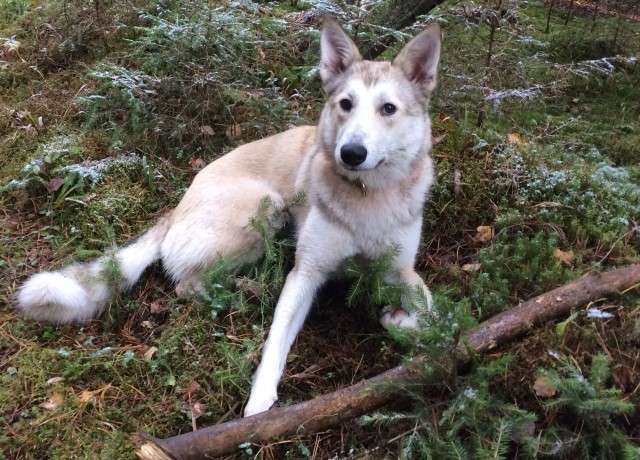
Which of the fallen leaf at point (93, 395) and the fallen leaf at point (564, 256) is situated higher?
the fallen leaf at point (564, 256)

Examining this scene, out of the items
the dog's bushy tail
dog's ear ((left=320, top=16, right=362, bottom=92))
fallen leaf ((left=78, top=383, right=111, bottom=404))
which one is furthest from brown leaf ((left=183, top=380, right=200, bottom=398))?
dog's ear ((left=320, top=16, right=362, bottom=92))

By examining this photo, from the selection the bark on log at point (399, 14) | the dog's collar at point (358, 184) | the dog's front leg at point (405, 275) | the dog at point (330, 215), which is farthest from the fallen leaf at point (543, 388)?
the bark on log at point (399, 14)


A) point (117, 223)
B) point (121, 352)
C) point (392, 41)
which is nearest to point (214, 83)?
point (117, 223)

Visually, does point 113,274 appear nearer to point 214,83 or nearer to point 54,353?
point 54,353

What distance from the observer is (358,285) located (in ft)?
Result: 10.1

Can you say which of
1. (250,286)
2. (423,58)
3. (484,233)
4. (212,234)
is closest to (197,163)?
(212,234)

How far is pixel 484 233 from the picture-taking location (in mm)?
3822

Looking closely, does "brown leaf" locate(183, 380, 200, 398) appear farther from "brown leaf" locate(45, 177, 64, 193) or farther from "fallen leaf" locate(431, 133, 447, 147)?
"fallen leaf" locate(431, 133, 447, 147)

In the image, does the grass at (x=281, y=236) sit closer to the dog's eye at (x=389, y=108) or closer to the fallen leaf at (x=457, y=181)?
the fallen leaf at (x=457, y=181)

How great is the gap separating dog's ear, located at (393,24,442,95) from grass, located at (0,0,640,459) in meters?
1.06

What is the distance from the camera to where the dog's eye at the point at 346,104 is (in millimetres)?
3197

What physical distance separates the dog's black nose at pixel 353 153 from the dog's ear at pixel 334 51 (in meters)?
0.80

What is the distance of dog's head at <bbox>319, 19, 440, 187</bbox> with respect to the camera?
117 inches

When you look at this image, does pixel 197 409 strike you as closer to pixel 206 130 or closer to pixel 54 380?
pixel 54 380
